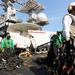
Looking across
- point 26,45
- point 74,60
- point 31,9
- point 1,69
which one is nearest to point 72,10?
point 74,60

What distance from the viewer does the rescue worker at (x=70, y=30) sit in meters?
4.49

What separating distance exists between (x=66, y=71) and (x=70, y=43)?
61 centimetres

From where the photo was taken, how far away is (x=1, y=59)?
7.05 m

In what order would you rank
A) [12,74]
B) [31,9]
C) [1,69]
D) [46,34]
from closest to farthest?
[12,74]
[1,69]
[46,34]
[31,9]

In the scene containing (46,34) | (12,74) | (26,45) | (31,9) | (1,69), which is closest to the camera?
(12,74)

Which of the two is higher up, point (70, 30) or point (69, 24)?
point (69, 24)

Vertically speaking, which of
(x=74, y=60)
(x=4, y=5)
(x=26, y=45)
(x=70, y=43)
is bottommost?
(x=26, y=45)

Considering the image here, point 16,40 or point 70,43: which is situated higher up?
point 70,43

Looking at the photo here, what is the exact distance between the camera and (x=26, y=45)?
17.8 meters

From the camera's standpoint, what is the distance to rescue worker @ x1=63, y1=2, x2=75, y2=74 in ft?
14.7

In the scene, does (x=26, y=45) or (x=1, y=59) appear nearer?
(x=1, y=59)

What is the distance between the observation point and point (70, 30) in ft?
15.0

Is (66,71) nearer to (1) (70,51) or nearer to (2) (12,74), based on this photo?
(1) (70,51)

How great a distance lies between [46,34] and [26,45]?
2.42 meters
